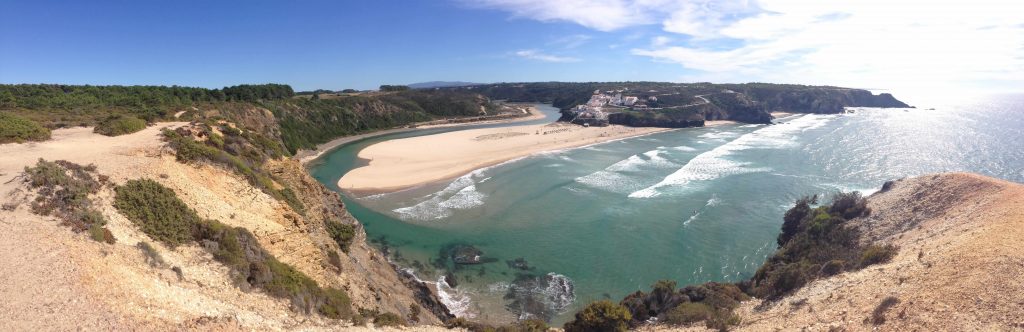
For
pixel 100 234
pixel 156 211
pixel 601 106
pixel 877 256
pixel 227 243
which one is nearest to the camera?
pixel 100 234

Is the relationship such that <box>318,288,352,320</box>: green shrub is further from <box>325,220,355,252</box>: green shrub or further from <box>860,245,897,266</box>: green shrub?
<box>860,245,897,266</box>: green shrub

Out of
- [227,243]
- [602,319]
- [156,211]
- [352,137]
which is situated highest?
[156,211]

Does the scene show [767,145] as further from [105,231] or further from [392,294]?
[105,231]

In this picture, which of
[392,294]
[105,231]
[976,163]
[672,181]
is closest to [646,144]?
[672,181]

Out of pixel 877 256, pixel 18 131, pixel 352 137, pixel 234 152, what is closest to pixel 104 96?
pixel 352 137

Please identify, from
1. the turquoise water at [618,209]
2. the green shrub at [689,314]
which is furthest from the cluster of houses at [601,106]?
the green shrub at [689,314]

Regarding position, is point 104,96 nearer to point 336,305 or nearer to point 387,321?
point 336,305
